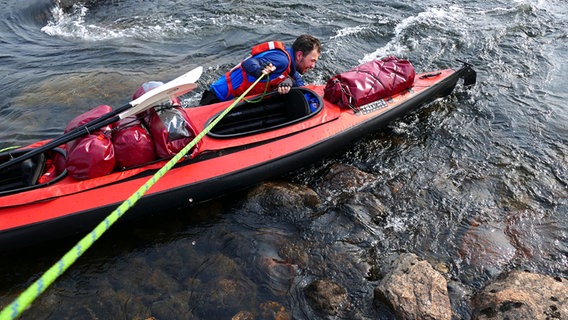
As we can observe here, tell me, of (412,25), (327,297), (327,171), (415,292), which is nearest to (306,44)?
(327,171)

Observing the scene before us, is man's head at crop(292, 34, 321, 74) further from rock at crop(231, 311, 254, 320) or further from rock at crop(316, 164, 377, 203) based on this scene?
rock at crop(231, 311, 254, 320)

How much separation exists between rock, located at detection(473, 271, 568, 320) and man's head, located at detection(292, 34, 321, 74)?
3261mm

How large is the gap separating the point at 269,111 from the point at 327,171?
115cm

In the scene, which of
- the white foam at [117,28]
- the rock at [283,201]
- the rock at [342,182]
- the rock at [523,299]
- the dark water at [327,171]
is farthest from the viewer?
the white foam at [117,28]

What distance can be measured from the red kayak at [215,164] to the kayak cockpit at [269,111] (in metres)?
0.01

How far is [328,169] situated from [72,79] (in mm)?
4820

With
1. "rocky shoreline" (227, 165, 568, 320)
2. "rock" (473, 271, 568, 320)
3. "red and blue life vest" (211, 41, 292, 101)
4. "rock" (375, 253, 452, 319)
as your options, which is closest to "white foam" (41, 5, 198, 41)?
"red and blue life vest" (211, 41, 292, 101)

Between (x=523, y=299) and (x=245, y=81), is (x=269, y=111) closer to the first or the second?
(x=245, y=81)

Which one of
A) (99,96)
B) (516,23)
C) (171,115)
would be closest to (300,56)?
(171,115)

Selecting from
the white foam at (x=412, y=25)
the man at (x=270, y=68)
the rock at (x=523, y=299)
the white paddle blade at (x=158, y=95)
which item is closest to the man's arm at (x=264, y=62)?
the man at (x=270, y=68)

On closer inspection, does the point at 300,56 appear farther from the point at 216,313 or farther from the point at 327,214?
the point at 216,313

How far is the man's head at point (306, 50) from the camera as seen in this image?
Answer: 5.07 metres

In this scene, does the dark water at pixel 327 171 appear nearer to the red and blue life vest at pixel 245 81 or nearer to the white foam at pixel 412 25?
the white foam at pixel 412 25

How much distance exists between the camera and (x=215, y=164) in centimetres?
436
